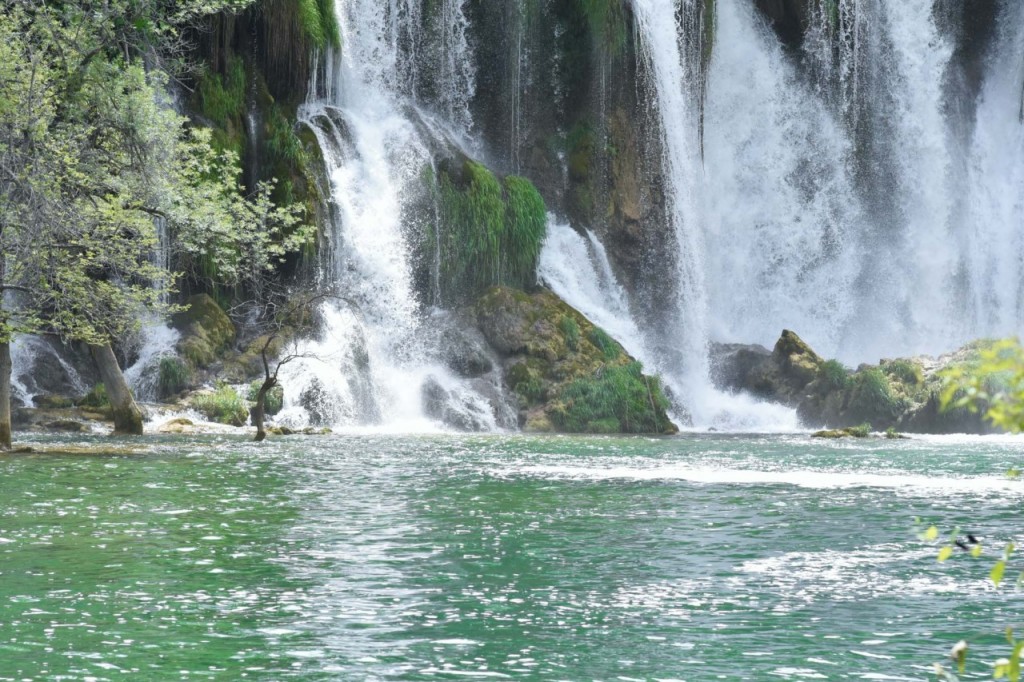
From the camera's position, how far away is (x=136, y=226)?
25.0 metres

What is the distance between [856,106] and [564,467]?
33.8m

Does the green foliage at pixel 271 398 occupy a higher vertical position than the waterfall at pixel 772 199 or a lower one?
lower

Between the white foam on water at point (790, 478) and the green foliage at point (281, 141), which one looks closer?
the white foam on water at point (790, 478)

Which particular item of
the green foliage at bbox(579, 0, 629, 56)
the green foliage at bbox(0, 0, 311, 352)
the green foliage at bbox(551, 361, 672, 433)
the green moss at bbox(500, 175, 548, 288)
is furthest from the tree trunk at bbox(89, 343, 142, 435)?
the green foliage at bbox(579, 0, 629, 56)

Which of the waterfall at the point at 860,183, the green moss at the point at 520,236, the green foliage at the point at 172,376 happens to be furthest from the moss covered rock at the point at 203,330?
the waterfall at the point at 860,183

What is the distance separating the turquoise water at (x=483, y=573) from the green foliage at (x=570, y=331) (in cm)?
1721

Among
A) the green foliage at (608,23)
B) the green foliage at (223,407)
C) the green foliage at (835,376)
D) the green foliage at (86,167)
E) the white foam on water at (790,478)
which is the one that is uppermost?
the green foliage at (608,23)

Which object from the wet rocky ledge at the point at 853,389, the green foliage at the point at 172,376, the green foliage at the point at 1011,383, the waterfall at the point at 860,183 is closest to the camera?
the green foliage at the point at 1011,383

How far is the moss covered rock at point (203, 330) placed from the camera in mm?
33594

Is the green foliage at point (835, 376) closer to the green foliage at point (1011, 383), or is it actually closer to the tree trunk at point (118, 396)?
the tree trunk at point (118, 396)

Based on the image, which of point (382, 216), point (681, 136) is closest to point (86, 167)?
point (382, 216)

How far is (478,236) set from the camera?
41.1m

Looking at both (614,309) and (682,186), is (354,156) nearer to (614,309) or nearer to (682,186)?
(614,309)

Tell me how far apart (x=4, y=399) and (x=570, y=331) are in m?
19.1
